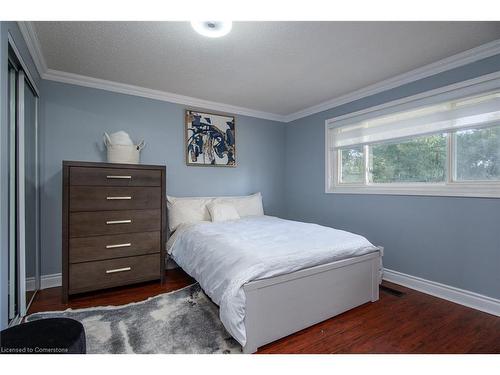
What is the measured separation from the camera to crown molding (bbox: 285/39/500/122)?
1.98 metres

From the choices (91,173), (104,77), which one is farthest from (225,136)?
(91,173)

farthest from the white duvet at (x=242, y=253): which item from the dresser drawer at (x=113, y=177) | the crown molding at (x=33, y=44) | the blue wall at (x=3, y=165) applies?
the crown molding at (x=33, y=44)

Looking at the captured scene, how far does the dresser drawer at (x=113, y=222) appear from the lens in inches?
85.7

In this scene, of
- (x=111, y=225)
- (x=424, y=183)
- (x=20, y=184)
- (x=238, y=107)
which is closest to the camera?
(x=20, y=184)

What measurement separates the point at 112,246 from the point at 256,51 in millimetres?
2271

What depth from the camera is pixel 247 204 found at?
3.48m

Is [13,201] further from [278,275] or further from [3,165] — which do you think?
[278,275]

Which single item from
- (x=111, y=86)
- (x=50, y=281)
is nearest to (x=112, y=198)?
(x=50, y=281)

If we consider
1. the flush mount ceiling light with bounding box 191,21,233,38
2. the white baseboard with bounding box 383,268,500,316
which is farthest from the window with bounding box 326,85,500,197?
the flush mount ceiling light with bounding box 191,21,233,38

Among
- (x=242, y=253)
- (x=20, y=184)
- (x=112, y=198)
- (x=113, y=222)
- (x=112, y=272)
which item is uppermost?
(x=20, y=184)

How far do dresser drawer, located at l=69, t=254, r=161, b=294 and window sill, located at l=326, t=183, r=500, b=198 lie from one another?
2544mm

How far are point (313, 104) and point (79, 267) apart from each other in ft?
11.3

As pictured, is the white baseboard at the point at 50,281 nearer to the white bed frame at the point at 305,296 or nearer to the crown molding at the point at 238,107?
the crown molding at the point at 238,107
